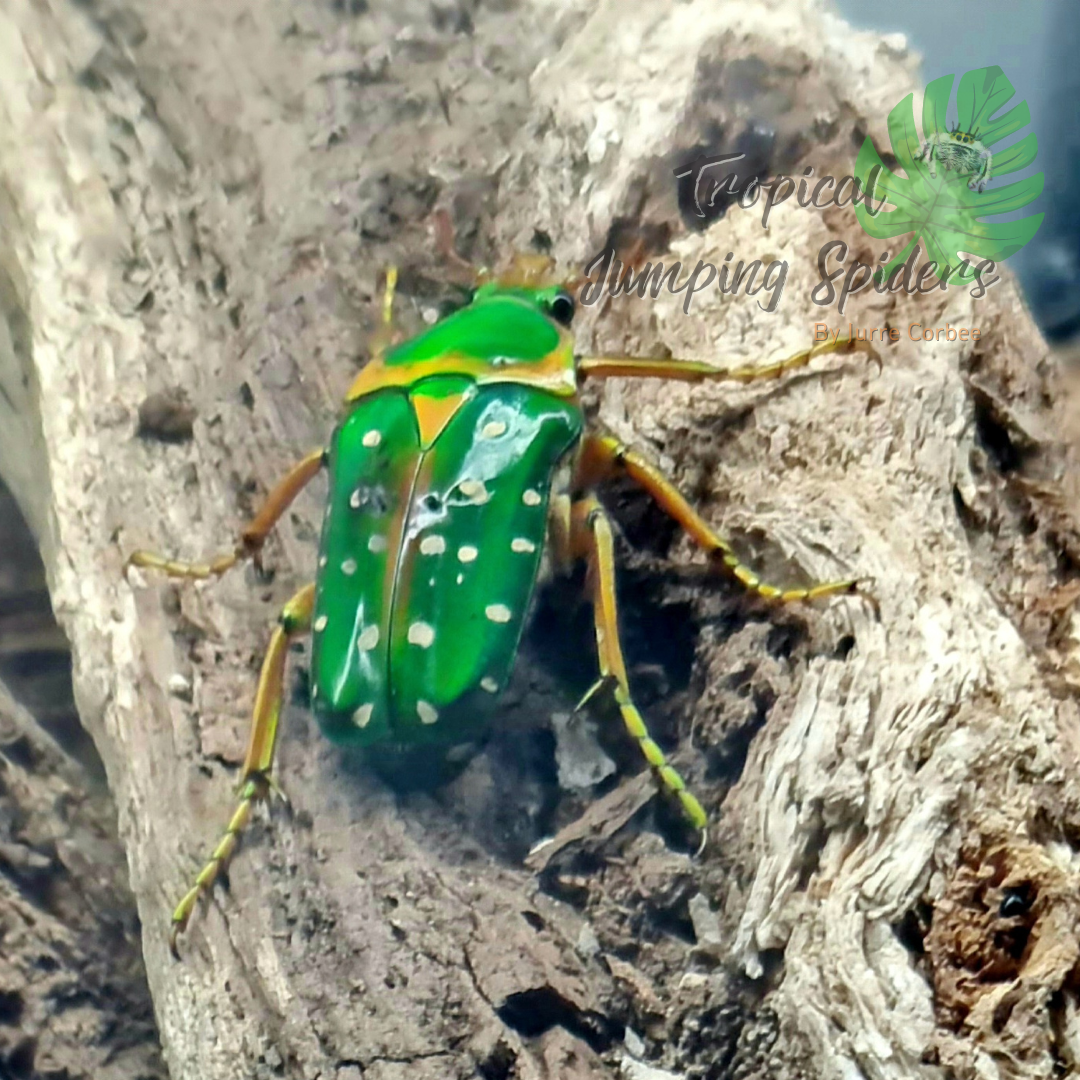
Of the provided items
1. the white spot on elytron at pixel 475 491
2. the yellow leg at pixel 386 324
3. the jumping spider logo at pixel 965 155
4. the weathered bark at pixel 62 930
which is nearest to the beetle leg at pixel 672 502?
the white spot on elytron at pixel 475 491

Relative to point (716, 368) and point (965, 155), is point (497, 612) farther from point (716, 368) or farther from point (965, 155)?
point (965, 155)

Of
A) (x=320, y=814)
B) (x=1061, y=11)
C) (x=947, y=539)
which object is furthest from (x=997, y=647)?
(x=1061, y=11)

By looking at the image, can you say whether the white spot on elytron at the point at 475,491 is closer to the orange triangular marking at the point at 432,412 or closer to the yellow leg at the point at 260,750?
the orange triangular marking at the point at 432,412

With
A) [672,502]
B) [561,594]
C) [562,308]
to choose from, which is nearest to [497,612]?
[561,594]

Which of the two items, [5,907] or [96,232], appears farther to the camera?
[96,232]

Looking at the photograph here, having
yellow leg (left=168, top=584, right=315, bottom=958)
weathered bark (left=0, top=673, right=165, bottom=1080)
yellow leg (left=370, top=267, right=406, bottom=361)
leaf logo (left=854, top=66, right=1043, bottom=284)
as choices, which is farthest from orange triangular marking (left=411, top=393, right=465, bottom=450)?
weathered bark (left=0, top=673, right=165, bottom=1080)

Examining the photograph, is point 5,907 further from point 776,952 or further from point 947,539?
point 947,539
